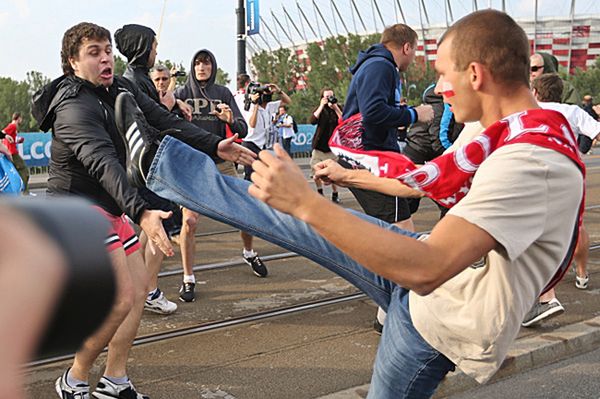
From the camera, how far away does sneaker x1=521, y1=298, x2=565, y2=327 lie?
507 centimetres

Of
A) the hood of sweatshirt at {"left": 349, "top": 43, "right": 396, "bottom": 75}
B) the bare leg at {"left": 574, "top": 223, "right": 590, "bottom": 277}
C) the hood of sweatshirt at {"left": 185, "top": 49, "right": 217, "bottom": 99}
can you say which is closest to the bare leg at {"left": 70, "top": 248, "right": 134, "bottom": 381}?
the hood of sweatshirt at {"left": 349, "top": 43, "right": 396, "bottom": 75}

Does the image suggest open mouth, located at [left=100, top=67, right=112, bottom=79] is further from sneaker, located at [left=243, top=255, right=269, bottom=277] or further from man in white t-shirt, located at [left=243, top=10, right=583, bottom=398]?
sneaker, located at [left=243, top=255, right=269, bottom=277]

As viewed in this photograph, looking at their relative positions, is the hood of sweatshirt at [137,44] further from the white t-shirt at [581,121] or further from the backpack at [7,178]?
the white t-shirt at [581,121]

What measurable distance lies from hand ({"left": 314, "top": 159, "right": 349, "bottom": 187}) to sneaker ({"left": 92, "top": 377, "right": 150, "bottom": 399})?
65.1 inches

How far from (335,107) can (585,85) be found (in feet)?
186

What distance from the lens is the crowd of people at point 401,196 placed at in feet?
6.47

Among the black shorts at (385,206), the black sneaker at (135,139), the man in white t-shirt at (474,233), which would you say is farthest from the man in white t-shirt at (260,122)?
the man in white t-shirt at (474,233)

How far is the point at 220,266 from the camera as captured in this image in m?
6.97

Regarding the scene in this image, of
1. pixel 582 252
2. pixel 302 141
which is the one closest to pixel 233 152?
pixel 582 252

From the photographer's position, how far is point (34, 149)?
19312mm

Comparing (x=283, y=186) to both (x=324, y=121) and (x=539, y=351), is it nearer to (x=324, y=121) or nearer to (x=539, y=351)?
(x=539, y=351)

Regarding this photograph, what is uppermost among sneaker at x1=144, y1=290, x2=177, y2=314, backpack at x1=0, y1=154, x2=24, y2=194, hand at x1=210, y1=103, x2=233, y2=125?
backpack at x1=0, y1=154, x2=24, y2=194

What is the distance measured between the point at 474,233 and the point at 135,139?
1.57m

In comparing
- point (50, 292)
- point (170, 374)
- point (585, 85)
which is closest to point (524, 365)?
point (170, 374)
